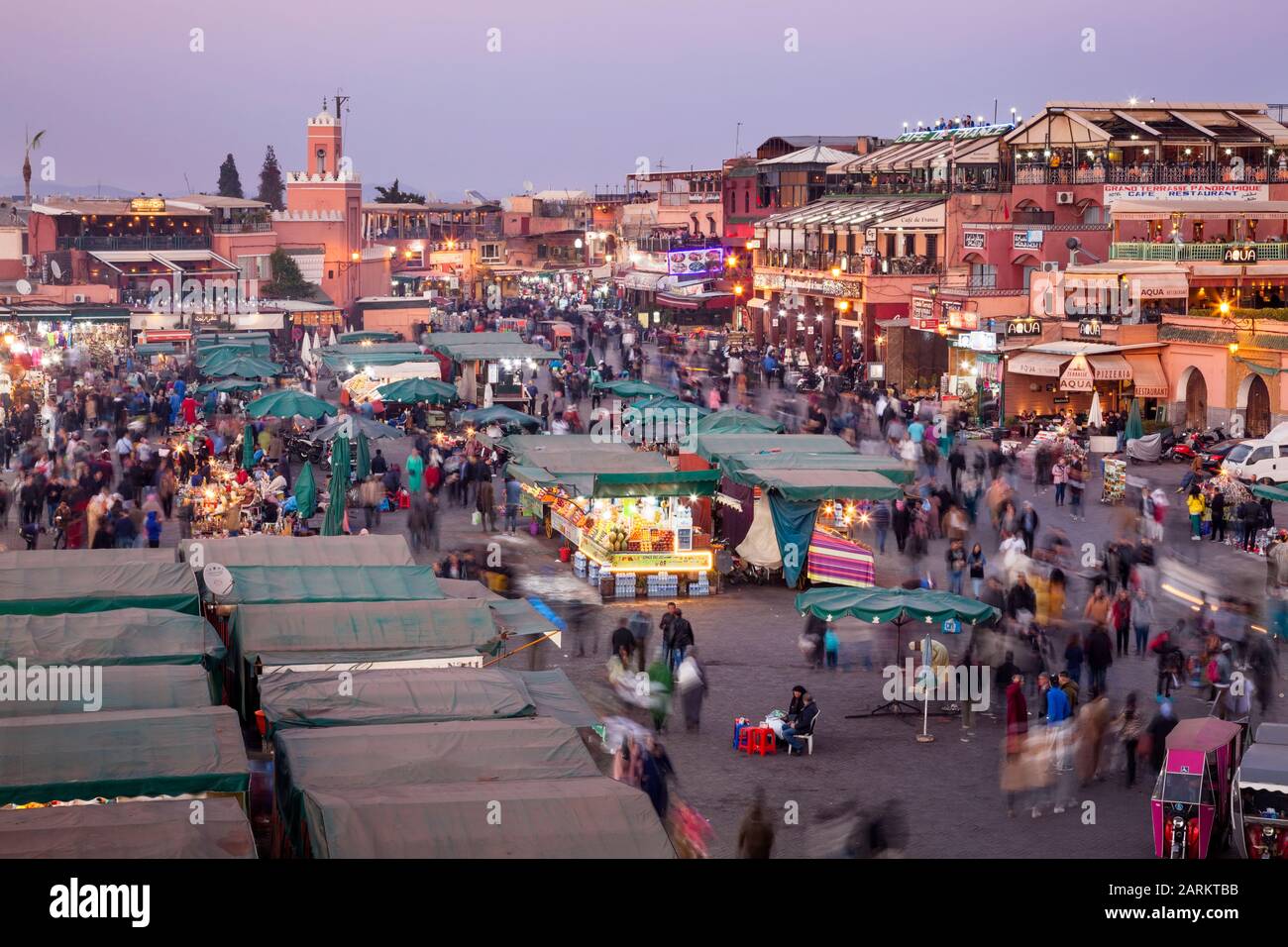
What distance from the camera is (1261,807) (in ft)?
38.5

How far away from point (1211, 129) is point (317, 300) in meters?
37.6

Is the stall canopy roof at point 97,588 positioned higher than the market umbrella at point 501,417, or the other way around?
the market umbrella at point 501,417

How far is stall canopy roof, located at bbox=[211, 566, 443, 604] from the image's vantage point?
16.8m

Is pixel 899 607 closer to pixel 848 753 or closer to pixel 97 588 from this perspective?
pixel 848 753

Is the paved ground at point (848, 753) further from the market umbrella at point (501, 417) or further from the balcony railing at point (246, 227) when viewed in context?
the balcony railing at point (246, 227)

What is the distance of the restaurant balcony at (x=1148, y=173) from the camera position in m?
49.2

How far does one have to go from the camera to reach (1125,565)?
21281 millimetres

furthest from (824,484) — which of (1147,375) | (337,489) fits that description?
(1147,375)

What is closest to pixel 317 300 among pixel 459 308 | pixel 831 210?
pixel 459 308

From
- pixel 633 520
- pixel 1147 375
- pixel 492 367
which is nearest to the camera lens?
pixel 633 520

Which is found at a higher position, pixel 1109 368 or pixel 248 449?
pixel 1109 368

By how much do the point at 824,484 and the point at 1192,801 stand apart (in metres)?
10.6

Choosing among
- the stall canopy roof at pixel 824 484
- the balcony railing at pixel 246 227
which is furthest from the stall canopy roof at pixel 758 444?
the balcony railing at pixel 246 227

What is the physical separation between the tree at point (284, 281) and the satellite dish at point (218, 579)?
183 ft
